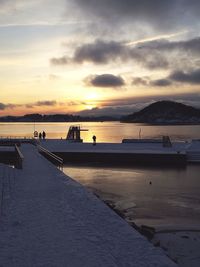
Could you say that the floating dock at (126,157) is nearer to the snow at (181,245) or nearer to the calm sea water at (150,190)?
the calm sea water at (150,190)

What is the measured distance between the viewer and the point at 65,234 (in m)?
8.92

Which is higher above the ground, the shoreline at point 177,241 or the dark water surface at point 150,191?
the dark water surface at point 150,191

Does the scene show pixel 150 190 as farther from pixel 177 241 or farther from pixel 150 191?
pixel 177 241

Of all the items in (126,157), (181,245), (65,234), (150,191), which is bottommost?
(181,245)

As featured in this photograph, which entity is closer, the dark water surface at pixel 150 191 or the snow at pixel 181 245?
the snow at pixel 181 245

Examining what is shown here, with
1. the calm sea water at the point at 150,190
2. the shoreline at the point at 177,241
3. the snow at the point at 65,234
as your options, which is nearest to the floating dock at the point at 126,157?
the calm sea water at the point at 150,190

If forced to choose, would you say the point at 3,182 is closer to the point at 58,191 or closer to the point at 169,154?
the point at 58,191

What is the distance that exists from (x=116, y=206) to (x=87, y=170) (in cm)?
1174

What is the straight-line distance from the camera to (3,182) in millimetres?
15938

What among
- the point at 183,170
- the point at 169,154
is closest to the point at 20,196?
the point at 183,170

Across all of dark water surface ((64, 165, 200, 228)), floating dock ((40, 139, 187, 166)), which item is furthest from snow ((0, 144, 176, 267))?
floating dock ((40, 139, 187, 166))

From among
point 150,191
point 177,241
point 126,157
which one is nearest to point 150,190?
point 150,191

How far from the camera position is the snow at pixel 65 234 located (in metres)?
7.30

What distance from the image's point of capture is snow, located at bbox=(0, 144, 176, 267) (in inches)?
287
